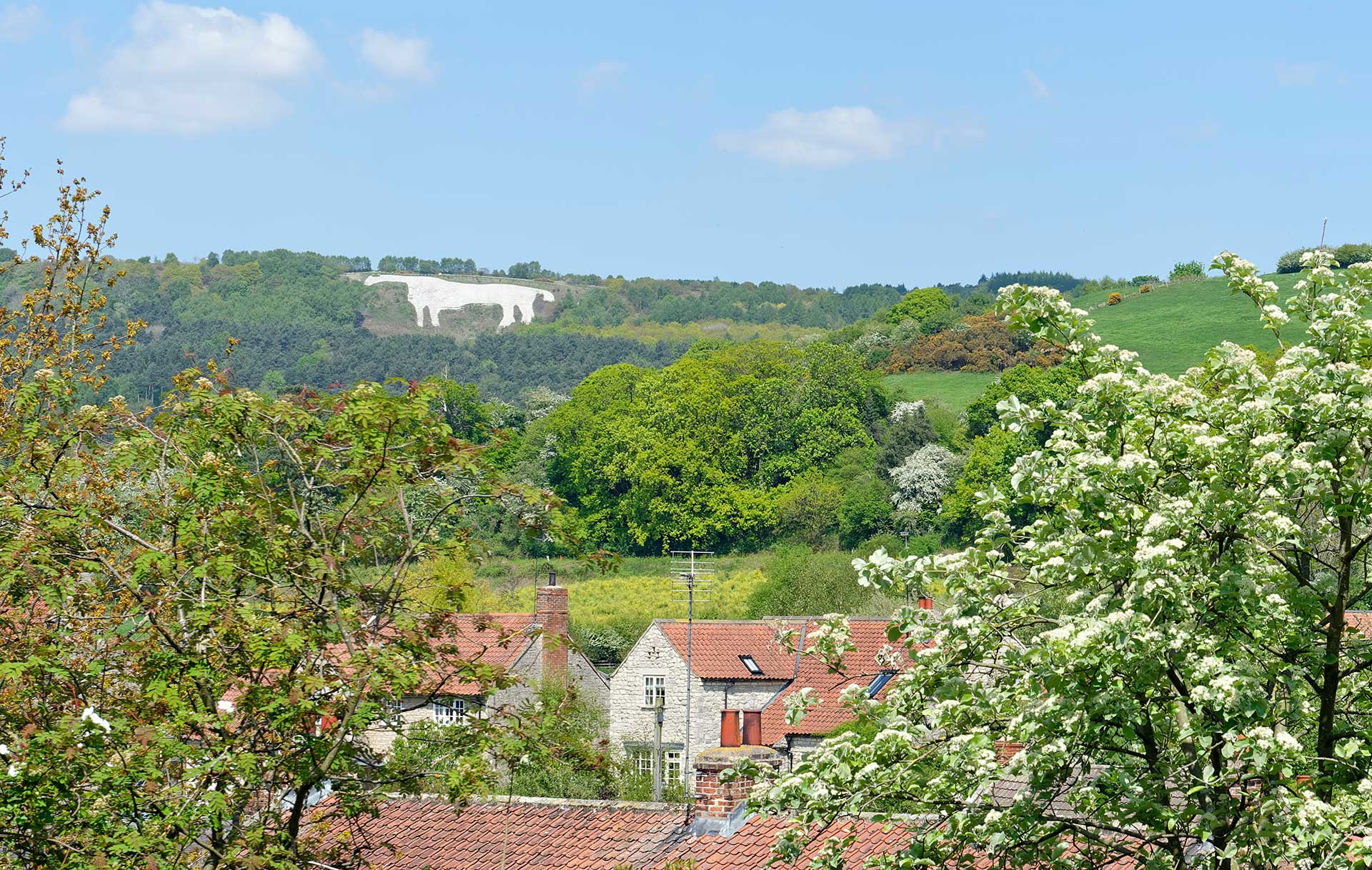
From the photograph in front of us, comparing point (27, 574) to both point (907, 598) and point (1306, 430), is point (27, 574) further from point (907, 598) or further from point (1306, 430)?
point (1306, 430)

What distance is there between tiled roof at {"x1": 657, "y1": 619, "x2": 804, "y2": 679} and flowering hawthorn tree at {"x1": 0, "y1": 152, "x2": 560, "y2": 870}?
3720cm

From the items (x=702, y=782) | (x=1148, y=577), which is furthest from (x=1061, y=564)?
(x=702, y=782)

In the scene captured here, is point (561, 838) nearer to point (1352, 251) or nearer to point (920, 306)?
point (1352, 251)

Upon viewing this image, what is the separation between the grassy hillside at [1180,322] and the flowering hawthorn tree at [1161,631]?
87.4 m

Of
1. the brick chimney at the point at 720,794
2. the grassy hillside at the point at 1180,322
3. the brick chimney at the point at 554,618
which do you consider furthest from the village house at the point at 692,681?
the grassy hillside at the point at 1180,322

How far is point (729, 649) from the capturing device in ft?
166

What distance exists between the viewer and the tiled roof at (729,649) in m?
49.4

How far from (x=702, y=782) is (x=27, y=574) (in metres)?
10.5

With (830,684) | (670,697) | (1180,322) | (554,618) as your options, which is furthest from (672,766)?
(1180,322)

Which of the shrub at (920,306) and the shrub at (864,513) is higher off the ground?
the shrub at (920,306)

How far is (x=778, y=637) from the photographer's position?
1095 cm

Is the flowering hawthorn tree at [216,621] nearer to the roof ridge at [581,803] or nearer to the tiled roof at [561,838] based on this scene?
the tiled roof at [561,838]

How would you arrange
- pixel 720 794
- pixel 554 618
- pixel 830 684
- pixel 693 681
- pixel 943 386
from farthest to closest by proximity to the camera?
pixel 943 386
pixel 693 681
pixel 554 618
pixel 830 684
pixel 720 794

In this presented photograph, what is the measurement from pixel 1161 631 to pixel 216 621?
622cm
